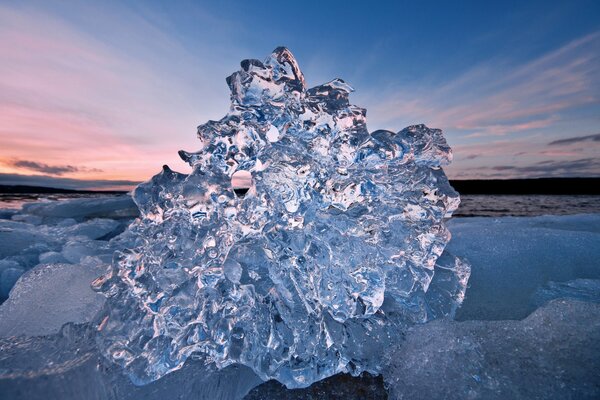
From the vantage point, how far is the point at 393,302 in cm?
142

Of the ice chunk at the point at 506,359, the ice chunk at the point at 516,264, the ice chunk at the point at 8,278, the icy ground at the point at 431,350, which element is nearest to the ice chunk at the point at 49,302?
the icy ground at the point at 431,350

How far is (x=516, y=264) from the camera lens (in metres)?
1.81

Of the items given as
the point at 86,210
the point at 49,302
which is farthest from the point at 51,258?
the point at 86,210

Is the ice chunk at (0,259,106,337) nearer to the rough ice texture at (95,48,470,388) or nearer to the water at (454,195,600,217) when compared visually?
the rough ice texture at (95,48,470,388)

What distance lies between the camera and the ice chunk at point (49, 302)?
→ 140cm

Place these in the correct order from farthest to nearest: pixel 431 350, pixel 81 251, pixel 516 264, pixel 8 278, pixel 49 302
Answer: pixel 81 251 < pixel 8 278 < pixel 516 264 < pixel 49 302 < pixel 431 350

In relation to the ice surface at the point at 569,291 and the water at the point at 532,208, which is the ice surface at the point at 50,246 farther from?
the water at the point at 532,208

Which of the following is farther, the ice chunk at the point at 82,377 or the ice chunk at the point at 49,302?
the ice chunk at the point at 49,302

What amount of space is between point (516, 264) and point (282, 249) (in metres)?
1.40

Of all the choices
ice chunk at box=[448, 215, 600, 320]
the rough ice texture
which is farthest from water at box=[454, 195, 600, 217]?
the rough ice texture

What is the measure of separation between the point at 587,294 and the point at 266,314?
148 centimetres

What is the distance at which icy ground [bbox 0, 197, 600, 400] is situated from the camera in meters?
0.99

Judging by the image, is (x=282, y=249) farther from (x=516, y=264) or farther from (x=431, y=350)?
(x=516, y=264)

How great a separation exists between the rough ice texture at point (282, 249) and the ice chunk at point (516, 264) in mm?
185
